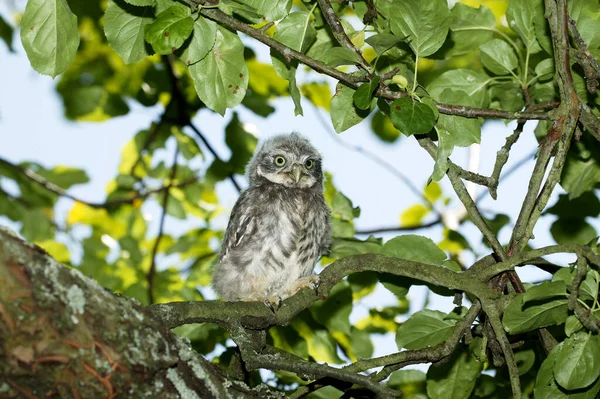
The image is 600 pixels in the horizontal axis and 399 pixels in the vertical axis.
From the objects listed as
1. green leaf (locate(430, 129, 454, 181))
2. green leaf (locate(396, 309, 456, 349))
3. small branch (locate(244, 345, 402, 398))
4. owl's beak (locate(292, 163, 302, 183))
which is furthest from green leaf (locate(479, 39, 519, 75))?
owl's beak (locate(292, 163, 302, 183))

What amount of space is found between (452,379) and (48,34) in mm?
2182

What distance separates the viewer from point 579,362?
250cm

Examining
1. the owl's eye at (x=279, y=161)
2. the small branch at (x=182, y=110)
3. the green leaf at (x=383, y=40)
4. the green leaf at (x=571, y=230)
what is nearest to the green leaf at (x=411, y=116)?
the green leaf at (x=383, y=40)

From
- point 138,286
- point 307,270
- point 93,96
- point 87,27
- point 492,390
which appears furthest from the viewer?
point 87,27

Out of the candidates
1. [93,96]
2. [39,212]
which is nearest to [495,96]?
[93,96]

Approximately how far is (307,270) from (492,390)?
1.35 meters

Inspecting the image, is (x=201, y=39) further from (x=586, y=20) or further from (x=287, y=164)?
(x=287, y=164)

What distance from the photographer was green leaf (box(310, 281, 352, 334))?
155 inches

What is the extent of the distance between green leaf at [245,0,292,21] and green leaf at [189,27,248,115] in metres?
0.16

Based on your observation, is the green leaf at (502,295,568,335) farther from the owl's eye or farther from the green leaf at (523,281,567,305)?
the owl's eye

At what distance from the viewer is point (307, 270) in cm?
433

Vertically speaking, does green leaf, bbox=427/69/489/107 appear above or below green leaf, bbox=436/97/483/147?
above

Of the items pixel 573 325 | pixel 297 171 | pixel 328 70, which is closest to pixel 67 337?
pixel 328 70

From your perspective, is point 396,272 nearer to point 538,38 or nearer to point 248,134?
point 538,38
